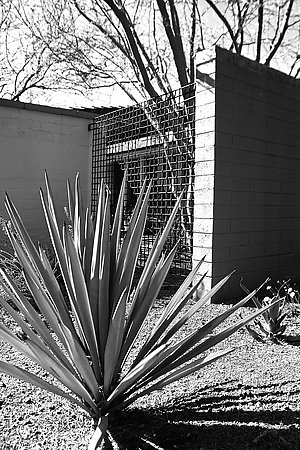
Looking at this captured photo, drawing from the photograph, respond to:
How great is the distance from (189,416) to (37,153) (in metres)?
6.11

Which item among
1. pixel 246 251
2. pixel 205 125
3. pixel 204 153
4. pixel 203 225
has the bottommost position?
pixel 246 251

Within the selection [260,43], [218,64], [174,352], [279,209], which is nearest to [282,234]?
[279,209]

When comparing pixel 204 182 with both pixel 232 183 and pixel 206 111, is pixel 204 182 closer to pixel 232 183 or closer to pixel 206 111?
pixel 232 183

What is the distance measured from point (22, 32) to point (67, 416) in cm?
920

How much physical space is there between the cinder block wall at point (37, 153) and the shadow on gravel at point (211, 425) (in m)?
5.53

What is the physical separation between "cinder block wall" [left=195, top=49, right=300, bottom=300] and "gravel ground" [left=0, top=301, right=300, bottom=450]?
2137 millimetres

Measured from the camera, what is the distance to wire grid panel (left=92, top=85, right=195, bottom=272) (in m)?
5.68

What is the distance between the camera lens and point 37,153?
24.6 feet

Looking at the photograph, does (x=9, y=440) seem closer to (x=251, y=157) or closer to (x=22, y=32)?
(x=251, y=157)

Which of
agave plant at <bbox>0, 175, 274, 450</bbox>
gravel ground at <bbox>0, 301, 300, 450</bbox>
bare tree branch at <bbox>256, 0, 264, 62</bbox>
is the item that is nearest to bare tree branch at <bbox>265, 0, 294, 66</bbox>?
bare tree branch at <bbox>256, 0, 264, 62</bbox>

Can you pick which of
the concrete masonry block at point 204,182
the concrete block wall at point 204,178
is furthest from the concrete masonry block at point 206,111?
the concrete masonry block at point 204,182

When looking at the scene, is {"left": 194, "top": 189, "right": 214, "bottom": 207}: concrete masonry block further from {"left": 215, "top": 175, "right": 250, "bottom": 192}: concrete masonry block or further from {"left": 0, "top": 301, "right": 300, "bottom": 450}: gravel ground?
{"left": 0, "top": 301, "right": 300, "bottom": 450}: gravel ground

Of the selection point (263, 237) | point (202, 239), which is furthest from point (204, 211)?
point (263, 237)

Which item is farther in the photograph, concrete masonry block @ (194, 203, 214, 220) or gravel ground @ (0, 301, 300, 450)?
concrete masonry block @ (194, 203, 214, 220)
